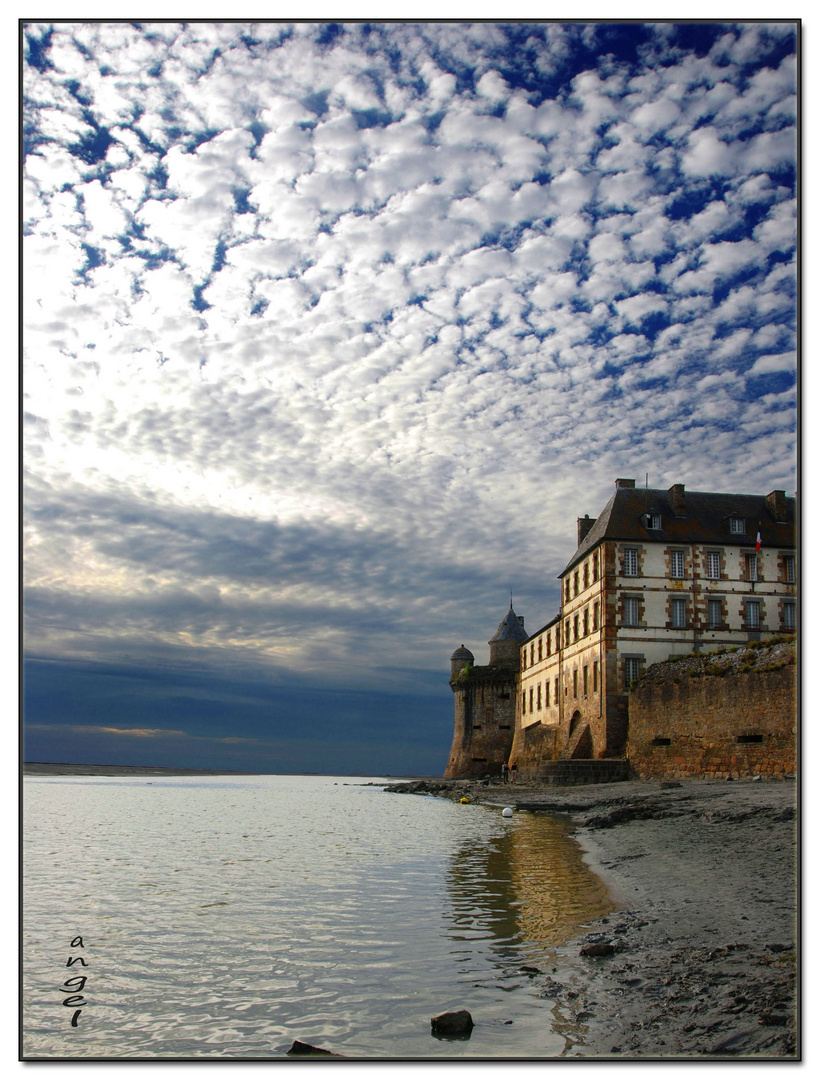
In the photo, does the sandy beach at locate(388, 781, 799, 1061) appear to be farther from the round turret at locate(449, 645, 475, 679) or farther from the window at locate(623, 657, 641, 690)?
the round turret at locate(449, 645, 475, 679)

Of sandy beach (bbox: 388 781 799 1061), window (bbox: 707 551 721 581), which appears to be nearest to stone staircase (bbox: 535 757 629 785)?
window (bbox: 707 551 721 581)

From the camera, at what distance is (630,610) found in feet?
132

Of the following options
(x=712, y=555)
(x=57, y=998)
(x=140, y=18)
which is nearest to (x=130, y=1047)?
(x=57, y=998)

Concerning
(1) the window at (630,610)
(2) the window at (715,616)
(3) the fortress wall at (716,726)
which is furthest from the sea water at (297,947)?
(2) the window at (715,616)

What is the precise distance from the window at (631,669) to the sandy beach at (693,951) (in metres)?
22.2

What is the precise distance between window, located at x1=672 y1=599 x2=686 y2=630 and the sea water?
23.1m

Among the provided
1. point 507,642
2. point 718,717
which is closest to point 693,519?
point 718,717

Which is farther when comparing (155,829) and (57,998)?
(155,829)

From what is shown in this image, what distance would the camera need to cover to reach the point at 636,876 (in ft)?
41.8

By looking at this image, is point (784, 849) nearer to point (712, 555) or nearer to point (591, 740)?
point (591, 740)

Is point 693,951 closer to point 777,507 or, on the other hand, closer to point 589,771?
point 589,771

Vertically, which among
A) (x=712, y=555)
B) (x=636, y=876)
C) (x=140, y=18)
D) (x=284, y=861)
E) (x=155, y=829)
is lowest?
(x=155, y=829)

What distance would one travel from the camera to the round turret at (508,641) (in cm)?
6750

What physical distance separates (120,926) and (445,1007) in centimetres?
592
